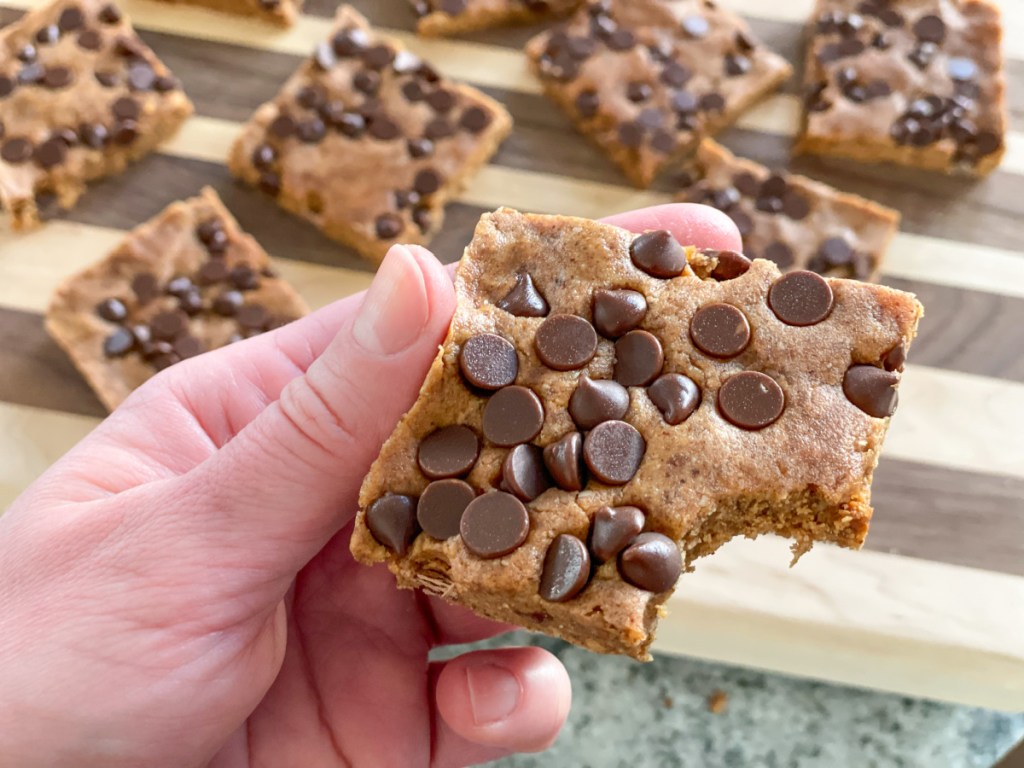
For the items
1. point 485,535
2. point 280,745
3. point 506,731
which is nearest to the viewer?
point 485,535

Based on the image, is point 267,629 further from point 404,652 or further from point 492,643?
point 492,643

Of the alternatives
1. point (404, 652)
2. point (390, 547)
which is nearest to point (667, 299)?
point (390, 547)

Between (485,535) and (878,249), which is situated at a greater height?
(485,535)

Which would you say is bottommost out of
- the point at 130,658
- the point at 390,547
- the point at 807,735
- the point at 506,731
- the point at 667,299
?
the point at 807,735

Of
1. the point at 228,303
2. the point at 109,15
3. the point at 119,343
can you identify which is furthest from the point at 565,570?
the point at 109,15

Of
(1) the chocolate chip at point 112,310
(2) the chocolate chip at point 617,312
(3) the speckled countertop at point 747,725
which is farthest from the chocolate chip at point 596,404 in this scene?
(1) the chocolate chip at point 112,310

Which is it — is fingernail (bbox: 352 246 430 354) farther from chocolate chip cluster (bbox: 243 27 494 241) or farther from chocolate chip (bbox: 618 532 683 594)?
chocolate chip cluster (bbox: 243 27 494 241)

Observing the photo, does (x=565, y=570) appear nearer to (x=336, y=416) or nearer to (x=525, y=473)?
(x=525, y=473)
